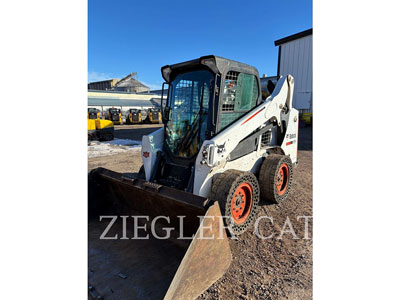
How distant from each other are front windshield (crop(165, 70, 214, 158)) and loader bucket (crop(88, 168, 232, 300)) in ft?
3.00

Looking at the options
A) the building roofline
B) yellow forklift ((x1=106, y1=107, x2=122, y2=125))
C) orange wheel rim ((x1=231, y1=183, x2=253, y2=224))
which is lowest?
orange wheel rim ((x1=231, y1=183, x2=253, y2=224))

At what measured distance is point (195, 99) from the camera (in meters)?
3.51

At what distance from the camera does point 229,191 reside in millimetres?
2773

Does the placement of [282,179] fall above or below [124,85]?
below

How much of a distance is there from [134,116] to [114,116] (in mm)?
1621

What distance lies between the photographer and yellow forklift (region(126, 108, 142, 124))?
2060 cm

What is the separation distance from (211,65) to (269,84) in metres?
2.11

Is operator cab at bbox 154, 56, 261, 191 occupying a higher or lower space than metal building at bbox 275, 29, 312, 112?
lower

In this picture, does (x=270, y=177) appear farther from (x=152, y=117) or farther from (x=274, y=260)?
(x=152, y=117)

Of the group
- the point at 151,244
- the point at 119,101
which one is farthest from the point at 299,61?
the point at 119,101

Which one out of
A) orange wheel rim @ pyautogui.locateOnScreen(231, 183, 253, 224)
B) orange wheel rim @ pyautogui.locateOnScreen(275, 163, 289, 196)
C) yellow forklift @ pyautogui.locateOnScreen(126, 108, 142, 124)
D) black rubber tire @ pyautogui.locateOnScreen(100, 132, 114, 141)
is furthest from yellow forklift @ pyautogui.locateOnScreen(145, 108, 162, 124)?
orange wheel rim @ pyautogui.locateOnScreen(231, 183, 253, 224)

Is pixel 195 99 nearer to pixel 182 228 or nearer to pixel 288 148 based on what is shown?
pixel 182 228

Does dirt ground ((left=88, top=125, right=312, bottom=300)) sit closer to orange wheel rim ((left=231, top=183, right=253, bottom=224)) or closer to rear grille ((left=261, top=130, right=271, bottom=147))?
orange wheel rim ((left=231, top=183, right=253, bottom=224))

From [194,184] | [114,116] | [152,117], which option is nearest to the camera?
[194,184]
